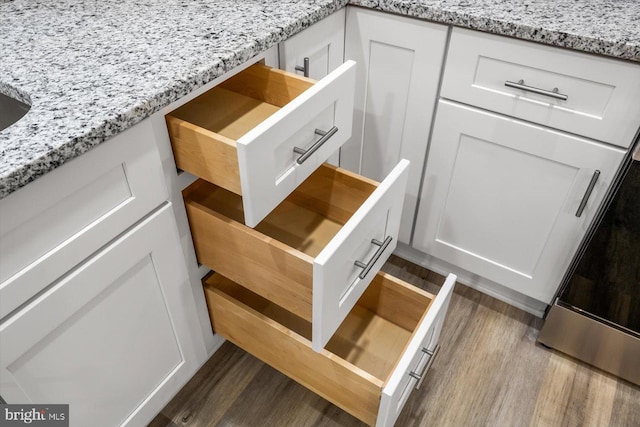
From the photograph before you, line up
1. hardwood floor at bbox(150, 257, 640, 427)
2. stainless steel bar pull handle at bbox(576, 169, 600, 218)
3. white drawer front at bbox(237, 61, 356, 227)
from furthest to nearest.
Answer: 1. hardwood floor at bbox(150, 257, 640, 427)
2. stainless steel bar pull handle at bbox(576, 169, 600, 218)
3. white drawer front at bbox(237, 61, 356, 227)

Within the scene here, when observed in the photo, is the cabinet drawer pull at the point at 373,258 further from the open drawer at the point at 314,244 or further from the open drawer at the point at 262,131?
the open drawer at the point at 262,131

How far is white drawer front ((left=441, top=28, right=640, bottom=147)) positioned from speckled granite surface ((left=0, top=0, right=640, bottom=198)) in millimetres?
37

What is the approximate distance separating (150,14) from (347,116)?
0.48 metres

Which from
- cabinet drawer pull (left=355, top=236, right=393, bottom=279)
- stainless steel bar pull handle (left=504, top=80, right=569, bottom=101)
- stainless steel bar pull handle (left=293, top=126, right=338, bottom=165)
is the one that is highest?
stainless steel bar pull handle (left=504, top=80, right=569, bottom=101)

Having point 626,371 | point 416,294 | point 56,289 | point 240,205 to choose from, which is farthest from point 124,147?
point 626,371

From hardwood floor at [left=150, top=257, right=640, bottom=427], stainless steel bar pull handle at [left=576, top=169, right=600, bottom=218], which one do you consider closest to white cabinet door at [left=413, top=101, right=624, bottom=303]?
stainless steel bar pull handle at [left=576, top=169, right=600, bottom=218]

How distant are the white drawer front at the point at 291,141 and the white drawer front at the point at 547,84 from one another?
0.33m

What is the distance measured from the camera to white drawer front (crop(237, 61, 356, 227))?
0.80 metres

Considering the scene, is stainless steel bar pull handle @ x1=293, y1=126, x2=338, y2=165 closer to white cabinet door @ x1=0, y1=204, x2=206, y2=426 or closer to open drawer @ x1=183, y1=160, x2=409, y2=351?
open drawer @ x1=183, y1=160, x2=409, y2=351

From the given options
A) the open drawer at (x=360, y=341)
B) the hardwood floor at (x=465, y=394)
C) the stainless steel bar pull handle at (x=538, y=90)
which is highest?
the stainless steel bar pull handle at (x=538, y=90)

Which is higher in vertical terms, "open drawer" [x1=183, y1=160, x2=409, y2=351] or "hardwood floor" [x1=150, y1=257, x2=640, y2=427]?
"open drawer" [x1=183, y1=160, x2=409, y2=351]

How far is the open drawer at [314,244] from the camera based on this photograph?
0.88 metres

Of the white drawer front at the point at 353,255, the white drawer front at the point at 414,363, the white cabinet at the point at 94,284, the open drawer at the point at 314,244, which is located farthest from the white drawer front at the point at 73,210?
the white drawer front at the point at 414,363

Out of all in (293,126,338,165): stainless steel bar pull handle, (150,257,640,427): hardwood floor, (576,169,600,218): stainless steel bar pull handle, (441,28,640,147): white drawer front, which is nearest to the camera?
(293,126,338,165): stainless steel bar pull handle
